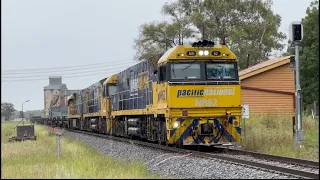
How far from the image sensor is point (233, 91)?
15.1 meters

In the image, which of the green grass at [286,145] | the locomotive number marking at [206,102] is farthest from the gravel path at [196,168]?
the green grass at [286,145]

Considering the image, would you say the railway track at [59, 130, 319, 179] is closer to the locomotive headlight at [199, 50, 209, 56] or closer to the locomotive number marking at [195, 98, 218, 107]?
the locomotive number marking at [195, 98, 218, 107]

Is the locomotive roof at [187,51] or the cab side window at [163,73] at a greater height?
the locomotive roof at [187,51]

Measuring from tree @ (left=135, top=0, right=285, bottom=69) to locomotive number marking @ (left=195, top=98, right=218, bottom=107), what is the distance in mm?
33432

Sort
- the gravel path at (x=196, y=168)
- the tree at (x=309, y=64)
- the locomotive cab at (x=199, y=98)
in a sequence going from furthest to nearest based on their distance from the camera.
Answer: the tree at (x=309, y=64)
the locomotive cab at (x=199, y=98)
the gravel path at (x=196, y=168)

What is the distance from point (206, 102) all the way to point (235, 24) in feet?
118

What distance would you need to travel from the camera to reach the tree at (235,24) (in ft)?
159

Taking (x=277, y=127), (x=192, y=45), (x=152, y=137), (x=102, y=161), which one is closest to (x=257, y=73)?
(x=277, y=127)

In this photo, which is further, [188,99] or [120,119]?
[120,119]

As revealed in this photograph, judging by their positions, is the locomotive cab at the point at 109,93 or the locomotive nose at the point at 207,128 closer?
the locomotive nose at the point at 207,128

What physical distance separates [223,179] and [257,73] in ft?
77.7

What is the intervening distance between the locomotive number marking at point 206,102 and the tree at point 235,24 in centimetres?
3343

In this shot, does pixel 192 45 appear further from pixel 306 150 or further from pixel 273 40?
pixel 273 40

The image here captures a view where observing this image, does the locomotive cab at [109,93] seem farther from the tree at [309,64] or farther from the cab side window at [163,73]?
the tree at [309,64]
